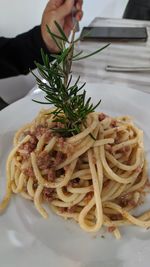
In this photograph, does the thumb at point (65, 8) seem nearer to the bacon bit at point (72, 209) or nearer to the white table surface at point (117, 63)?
the white table surface at point (117, 63)

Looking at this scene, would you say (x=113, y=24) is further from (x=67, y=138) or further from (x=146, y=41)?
(x=67, y=138)

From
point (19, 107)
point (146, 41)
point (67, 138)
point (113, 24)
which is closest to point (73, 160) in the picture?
point (67, 138)

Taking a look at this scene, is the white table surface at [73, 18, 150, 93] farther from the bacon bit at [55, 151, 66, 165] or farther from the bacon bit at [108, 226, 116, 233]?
the bacon bit at [108, 226, 116, 233]

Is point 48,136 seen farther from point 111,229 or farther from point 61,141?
point 111,229

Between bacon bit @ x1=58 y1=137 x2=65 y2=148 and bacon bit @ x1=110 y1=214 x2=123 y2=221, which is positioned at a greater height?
bacon bit @ x1=58 y1=137 x2=65 y2=148

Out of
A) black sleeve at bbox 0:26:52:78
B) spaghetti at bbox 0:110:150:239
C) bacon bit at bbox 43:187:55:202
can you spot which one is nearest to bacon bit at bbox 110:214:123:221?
spaghetti at bbox 0:110:150:239

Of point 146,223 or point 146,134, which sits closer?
point 146,223

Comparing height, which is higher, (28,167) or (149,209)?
(28,167)

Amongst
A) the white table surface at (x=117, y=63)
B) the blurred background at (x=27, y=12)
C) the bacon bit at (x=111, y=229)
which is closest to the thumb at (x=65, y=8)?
the white table surface at (x=117, y=63)
